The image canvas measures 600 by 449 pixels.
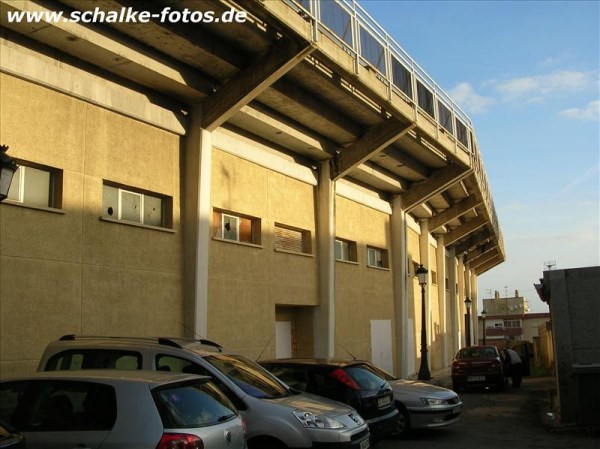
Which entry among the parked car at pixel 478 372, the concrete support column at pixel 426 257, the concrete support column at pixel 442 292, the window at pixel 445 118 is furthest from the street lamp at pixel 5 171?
the concrete support column at pixel 442 292

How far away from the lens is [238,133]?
55.0 ft

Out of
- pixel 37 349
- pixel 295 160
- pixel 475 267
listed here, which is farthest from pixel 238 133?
pixel 475 267

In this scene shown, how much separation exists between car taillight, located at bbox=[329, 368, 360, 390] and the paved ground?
5.78 feet

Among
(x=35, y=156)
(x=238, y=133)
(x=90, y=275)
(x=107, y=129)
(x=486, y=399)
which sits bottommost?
(x=486, y=399)

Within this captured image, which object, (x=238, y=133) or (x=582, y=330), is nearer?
(x=582, y=330)

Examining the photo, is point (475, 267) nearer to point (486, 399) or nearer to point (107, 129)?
point (486, 399)

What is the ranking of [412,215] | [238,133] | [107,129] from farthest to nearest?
1. [412,215]
2. [238,133]
3. [107,129]

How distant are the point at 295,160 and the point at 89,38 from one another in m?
8.51

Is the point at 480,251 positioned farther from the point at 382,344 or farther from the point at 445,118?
the point at 445,118

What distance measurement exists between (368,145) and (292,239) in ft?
12.0

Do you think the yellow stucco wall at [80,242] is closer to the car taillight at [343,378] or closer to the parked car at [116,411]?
the car taillight at [343,378]

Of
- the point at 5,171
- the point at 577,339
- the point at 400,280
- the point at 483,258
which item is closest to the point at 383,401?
the point at 577,339

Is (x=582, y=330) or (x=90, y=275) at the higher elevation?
(x=90, y=275)

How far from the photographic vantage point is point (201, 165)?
14484mm
